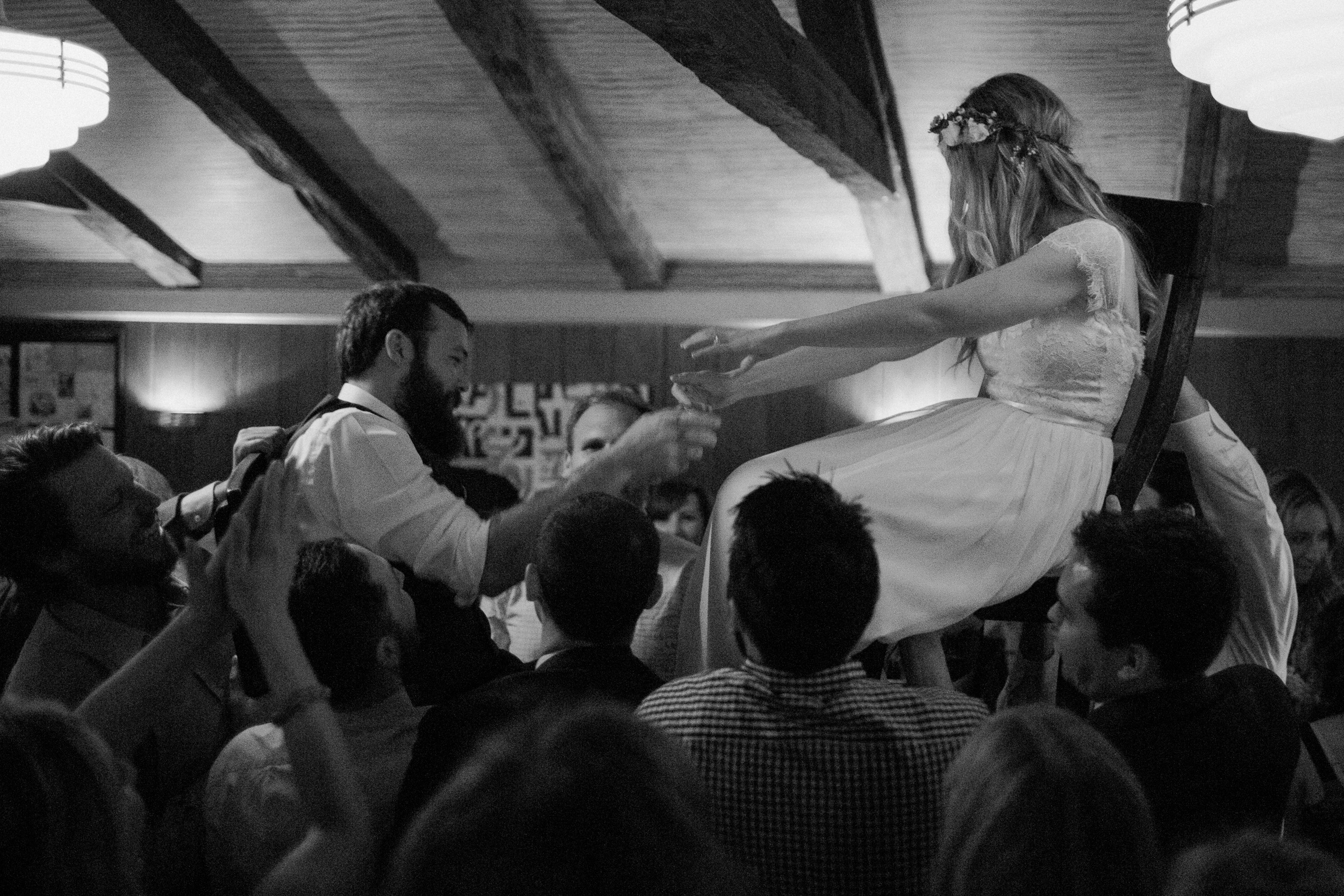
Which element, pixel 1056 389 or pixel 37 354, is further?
pixel 37 354

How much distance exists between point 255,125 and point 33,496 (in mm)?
4978

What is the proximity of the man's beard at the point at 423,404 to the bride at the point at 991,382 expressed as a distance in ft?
2.56

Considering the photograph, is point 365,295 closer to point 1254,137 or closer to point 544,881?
point 544,881

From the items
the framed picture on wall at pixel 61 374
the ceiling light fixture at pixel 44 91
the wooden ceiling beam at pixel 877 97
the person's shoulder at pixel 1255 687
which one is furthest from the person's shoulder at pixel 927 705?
the framed picture on wall at pixel 61 374

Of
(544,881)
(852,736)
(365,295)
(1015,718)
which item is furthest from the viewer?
(365,295)

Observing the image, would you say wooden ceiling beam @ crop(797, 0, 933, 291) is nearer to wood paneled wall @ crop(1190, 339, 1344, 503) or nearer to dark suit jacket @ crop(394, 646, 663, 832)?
wood paneled wall @ crop(1190, 339, 1344, 503)

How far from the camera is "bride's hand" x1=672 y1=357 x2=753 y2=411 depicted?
2.40 m

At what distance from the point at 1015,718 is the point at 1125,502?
49.0 inches

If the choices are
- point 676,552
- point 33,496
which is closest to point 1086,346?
point 676,552

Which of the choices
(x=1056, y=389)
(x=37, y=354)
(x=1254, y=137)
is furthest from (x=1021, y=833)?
(x=37, y=354)

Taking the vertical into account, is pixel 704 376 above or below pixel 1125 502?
above

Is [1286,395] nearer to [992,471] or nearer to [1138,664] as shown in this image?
[992,471]

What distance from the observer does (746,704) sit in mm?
1678

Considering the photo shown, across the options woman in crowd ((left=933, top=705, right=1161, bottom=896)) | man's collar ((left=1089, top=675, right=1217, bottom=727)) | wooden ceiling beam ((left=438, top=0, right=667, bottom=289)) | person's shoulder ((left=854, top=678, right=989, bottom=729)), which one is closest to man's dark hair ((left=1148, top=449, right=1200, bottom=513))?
man's collar ((left=1089, top=675, right=1217, bottom=727))
